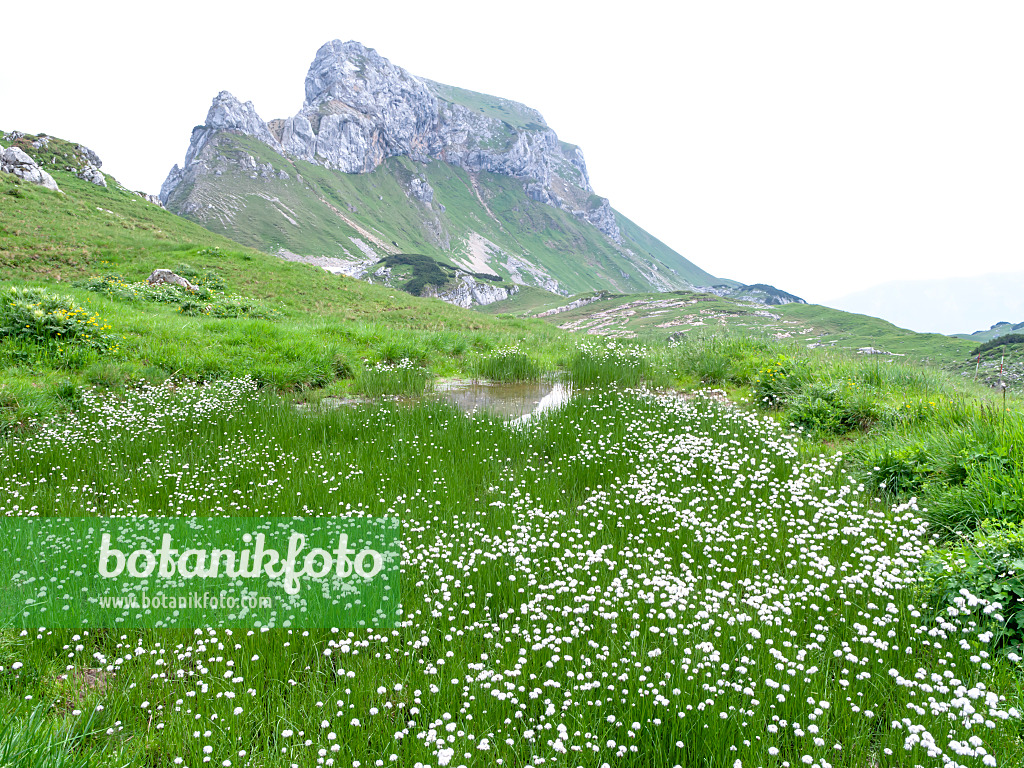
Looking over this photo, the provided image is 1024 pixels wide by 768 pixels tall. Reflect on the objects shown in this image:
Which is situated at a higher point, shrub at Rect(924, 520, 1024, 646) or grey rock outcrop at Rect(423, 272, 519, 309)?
grey rock outcrop at Rect(423, 272, 519, 309)

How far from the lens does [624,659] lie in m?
3.54

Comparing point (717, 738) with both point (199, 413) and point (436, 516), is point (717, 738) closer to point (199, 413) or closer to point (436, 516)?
point (436, 516)

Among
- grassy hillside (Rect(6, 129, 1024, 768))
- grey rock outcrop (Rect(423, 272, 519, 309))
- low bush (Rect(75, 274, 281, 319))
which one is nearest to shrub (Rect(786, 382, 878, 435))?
grassy hillside (Rect(6, 129, 1024, 768))

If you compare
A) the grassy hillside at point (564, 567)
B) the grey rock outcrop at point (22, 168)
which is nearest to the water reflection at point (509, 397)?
the grassy hillside at point (564, 567)

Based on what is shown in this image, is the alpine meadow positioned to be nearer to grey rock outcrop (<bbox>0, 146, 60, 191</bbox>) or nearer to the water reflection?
the water reflection

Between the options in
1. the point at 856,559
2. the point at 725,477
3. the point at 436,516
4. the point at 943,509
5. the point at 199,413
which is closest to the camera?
the point at 856,559

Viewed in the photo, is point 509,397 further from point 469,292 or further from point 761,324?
point 469,292

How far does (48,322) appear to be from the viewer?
13391mm

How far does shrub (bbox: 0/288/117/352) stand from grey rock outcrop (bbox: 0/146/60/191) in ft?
125

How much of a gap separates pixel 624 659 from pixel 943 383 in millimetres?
12093

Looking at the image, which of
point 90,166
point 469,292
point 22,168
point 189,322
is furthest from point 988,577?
point 469,292

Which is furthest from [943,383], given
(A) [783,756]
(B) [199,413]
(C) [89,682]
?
(B) [199,413]

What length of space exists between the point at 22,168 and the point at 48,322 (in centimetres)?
4283

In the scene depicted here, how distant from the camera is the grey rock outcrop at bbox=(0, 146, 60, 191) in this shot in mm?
41375
